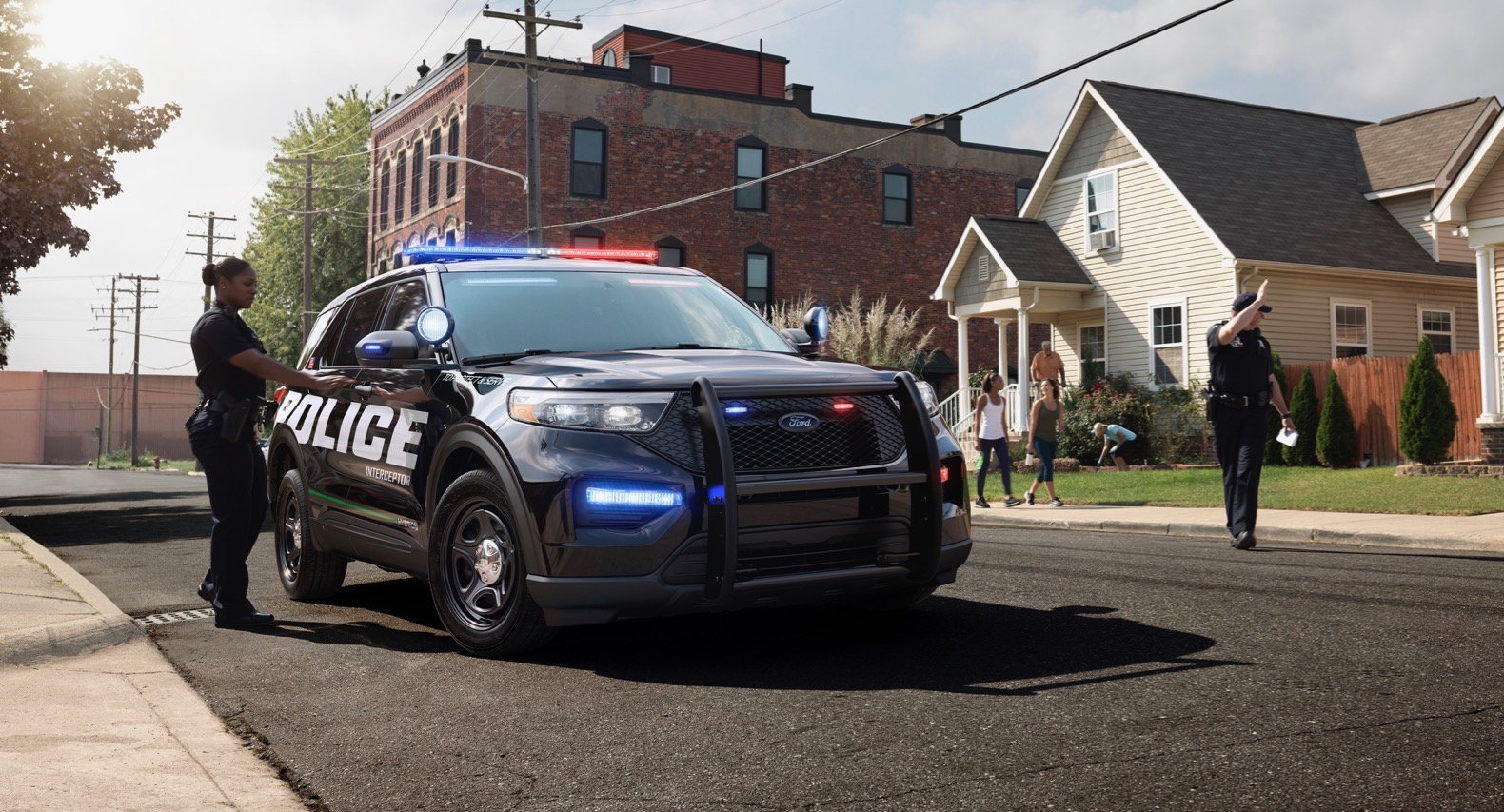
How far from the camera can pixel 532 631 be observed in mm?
5676

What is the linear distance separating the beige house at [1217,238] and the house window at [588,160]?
1323cm

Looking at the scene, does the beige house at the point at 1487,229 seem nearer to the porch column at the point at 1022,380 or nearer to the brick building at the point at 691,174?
the porch column at the point at 1022,380

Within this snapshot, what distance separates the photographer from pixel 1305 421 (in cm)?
2162

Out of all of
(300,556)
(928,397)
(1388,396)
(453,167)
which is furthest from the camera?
(453,167)

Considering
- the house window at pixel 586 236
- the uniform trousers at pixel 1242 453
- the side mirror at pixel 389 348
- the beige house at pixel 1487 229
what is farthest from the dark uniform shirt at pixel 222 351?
the house window at pixel 586 236

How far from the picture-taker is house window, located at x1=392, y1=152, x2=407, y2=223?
145 ft

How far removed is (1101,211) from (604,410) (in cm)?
2412

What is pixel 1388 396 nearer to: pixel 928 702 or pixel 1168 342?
pixel 1168 342

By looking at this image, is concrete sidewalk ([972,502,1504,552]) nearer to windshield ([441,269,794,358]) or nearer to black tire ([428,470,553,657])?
windshield ([441,269,794,358])

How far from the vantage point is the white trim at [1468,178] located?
63.1 ft

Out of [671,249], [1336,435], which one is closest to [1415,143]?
[1336,435]

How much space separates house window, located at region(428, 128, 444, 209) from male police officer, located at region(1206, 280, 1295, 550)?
110 feet

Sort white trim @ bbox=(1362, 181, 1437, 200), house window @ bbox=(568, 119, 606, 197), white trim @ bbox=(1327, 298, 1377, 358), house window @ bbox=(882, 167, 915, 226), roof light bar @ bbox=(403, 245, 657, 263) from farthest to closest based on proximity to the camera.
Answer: house window @ bbox=(882, 167, 915, 226) → house window @ bbox=(568, 119, 606, 197) → white trim @ bbox=(1362, 181, 1437, 200) → white trim @ bbox=(1327, 298, 1377, 358) → roof light bar @ bbox=(403, 245, 657, 263)

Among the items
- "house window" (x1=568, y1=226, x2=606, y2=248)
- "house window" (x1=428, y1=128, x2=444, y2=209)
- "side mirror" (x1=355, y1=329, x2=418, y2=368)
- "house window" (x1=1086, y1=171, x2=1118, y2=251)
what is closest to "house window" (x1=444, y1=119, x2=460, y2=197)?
"house window" (x1=428, y1=128, x2=444, y2=209)
